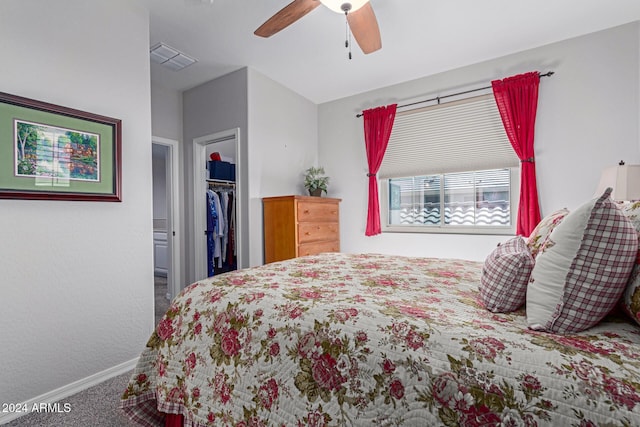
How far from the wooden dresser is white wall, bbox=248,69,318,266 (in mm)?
134

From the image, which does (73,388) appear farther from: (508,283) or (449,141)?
(449,141)

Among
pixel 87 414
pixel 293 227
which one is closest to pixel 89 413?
pixel 87 414

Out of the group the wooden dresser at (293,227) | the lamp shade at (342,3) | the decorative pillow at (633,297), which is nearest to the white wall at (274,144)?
the wooden dresser at (293,227)

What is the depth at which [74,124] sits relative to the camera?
76.6 inches

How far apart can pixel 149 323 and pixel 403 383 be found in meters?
2.22

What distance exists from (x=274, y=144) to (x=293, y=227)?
109 cm

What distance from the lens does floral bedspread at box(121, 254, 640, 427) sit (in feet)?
2.25

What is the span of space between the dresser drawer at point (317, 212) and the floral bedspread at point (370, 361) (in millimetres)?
1885

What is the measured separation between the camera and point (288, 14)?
2000mm

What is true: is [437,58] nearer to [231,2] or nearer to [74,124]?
[231,2]

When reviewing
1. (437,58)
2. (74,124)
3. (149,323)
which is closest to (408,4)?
(437,58)

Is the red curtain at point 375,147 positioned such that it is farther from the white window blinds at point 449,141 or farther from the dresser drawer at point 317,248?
the dresser drawer at point 317,248

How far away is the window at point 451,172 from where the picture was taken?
322 centimetres

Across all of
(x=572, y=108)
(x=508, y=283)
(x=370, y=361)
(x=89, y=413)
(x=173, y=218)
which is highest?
(x=572, y=108)
